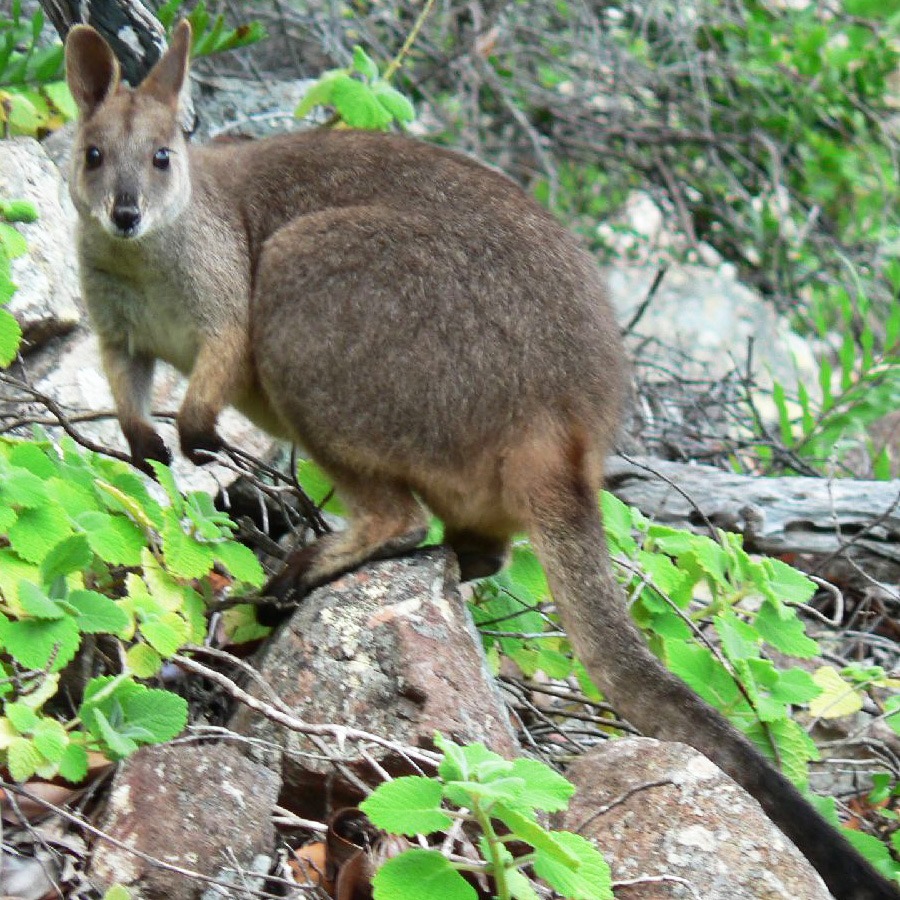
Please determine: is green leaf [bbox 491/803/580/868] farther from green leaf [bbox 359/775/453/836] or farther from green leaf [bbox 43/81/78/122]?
green leaf [bbox 43/81/78/122]

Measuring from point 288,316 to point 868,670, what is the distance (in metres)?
2.21

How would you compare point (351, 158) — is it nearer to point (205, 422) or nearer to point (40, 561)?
point (205, 422)

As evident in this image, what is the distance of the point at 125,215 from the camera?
4426mm

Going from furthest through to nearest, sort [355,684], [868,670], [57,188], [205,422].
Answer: [57,188] → [205,422] → [868,670] → [355,684]

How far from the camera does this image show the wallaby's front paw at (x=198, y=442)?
4699 mm

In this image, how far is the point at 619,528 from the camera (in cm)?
440

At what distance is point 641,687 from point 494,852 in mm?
1214

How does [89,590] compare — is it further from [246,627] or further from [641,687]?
[641,687]

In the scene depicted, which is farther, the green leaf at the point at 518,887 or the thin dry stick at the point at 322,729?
the thin dry stick at the point at 322,729

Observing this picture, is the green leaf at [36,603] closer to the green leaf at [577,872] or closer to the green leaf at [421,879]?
the green leaf at [421,879]

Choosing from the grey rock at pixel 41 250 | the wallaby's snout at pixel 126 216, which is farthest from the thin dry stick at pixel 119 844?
the grey rock at pixel 41 250

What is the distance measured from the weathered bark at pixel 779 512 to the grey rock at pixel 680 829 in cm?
223

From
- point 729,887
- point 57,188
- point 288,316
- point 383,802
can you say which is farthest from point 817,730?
point 57,188

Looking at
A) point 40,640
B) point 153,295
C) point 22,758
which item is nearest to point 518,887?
point 22,758
